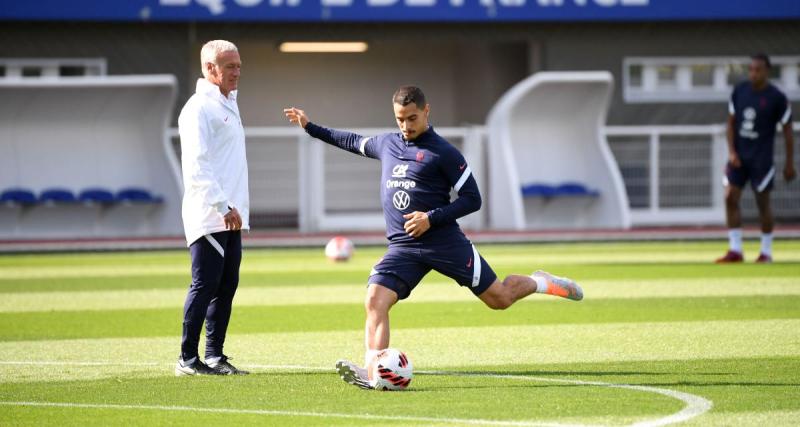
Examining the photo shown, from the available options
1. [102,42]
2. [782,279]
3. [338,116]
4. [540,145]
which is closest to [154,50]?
[102,42]

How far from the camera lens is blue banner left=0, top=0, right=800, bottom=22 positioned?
94.2ft

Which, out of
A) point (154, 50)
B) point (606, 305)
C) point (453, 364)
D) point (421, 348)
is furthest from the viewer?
point (154, 50)

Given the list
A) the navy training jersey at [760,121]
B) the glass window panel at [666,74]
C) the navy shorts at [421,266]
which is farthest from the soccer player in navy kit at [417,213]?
the glass window panel at [666,74]

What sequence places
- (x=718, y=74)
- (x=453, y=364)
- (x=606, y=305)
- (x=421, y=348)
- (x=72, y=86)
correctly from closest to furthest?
(x=453, y=364) < (x=421, y=348) < (x=606, y=305) < (x=72, y=86) < (x=718, y=74)

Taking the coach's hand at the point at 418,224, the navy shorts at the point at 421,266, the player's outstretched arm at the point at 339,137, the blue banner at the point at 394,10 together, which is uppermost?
the blue banner at the point at 394,10

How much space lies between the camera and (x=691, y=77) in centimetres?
3209

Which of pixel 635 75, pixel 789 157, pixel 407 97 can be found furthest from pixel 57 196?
pixel 407 97

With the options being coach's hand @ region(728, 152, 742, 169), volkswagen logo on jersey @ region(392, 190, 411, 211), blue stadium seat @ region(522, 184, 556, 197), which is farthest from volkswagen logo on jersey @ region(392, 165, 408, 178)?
blue stadium seat @ region(522, 184, 556, 197)

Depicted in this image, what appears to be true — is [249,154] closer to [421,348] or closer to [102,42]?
[102,42]

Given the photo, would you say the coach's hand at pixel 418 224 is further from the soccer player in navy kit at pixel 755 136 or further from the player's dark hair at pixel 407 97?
the soccer player in navy kit at pixel 755 136

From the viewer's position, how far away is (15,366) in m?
9.47

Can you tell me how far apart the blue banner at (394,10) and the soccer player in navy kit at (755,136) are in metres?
12.9

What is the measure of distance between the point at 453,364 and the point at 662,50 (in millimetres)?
23323

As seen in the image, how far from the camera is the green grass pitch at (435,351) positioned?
7.39m
